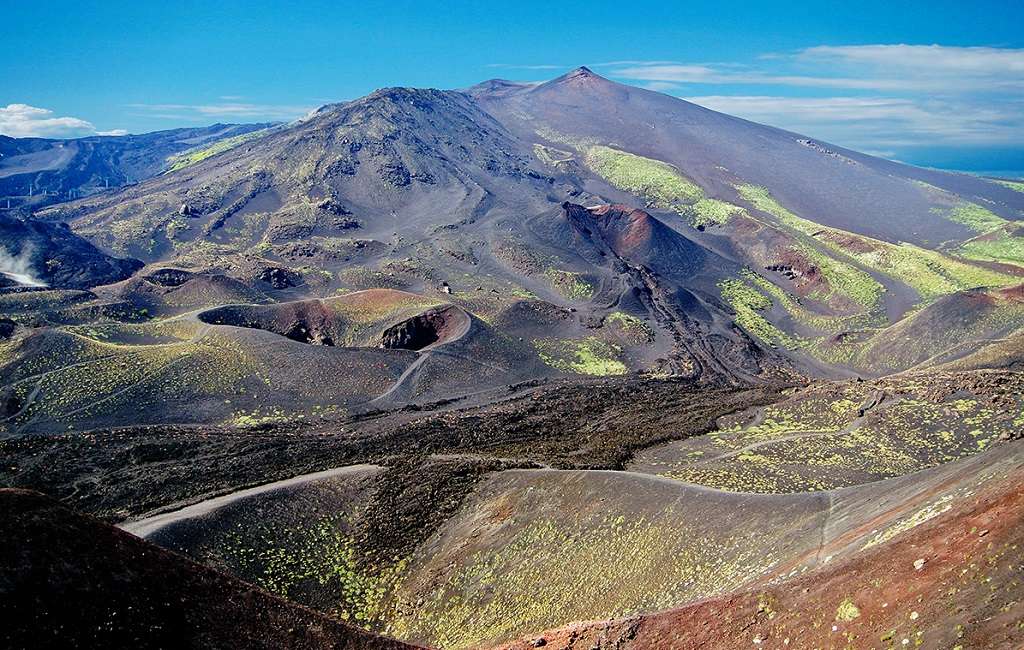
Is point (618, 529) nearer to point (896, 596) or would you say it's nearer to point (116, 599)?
point (896, 596)

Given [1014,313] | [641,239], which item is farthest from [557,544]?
[641,239]

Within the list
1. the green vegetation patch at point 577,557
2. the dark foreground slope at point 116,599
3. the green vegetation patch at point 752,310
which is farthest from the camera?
the green vegetation patch at point 752,310

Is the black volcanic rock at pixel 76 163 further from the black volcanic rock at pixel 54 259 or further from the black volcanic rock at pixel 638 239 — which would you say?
the black volcanic rock at pixel 638 239

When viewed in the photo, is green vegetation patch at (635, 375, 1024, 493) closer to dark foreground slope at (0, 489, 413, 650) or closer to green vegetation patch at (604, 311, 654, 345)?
dark foreground slope at (0, 489, 413, 650)

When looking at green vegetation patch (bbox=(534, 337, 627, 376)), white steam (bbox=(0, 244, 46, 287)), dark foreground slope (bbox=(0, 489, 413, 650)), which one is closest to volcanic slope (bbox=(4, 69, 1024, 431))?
green vegetation patch (bbox=(534, 337, 627, 376))

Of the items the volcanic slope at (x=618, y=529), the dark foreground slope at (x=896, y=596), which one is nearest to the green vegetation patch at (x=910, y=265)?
the volcanic slope at (x=618, y=529)

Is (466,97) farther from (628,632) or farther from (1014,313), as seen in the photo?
(628,632)
